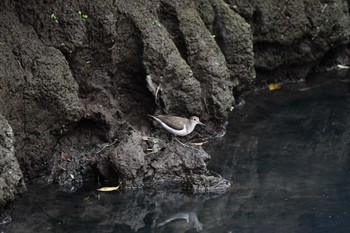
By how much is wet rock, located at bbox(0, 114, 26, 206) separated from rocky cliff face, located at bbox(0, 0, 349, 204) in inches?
24.6

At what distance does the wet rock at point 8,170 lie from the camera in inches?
322

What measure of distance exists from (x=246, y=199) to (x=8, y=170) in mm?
2860

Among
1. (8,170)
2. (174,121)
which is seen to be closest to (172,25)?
(174,121)

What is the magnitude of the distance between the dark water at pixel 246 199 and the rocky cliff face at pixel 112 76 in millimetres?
395

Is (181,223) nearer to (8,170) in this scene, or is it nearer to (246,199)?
(246,199)

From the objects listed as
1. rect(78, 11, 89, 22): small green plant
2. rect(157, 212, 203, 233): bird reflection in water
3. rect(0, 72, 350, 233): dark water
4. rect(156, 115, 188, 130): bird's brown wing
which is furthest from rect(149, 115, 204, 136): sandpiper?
rect(157, 212, 203, 233): bird reflection in water

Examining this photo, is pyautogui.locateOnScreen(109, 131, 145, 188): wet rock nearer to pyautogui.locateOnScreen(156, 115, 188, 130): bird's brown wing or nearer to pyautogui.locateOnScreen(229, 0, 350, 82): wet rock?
pyautogui.locateOnScreen(156, 115, 188, 130): bird's brown wing

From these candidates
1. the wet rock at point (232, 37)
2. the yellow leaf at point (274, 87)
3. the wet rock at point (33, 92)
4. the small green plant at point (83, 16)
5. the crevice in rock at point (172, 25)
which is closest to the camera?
the wet rock at point (33, 92)

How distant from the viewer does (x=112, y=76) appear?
35.3 feet

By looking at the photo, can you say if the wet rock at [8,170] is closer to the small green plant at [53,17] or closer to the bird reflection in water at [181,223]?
the bird reflection in water at [181,223]

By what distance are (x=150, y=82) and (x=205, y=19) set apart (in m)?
2.06

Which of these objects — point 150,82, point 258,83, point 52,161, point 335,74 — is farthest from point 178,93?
point 335,74

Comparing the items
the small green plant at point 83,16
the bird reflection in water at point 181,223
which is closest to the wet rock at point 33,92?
the small green plant at point 83,16

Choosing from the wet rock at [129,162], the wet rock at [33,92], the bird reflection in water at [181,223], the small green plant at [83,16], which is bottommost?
the bird reflection in water at [181,223]
